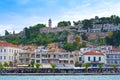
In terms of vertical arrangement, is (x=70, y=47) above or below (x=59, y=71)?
above

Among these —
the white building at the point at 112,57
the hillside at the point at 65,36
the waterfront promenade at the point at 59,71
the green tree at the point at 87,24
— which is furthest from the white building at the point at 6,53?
the green tree at the point at 87,24

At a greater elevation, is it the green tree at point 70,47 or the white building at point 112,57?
the green tree at point 70,47

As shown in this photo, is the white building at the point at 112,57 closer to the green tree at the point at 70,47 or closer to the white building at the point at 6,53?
the green tree at the point at 70,47

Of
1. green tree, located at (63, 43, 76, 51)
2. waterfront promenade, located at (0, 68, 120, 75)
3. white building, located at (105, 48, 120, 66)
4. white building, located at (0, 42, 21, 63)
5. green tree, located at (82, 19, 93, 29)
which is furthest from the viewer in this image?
green tree, located at (82, 19, 93, 29)

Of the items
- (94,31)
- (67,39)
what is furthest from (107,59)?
(94,31)

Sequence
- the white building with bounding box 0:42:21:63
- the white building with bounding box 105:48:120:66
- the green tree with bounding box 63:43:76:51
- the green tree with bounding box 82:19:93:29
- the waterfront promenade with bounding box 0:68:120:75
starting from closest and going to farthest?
1. the waterfront promenade with bounding box 0:68:120:75
2. the white building with bounding box 0:42:21:63
3. the white building with bounding box 105:48:120:66
4. the green tree with bounding box 63:43:76:51
5. the green tree with bounding box 82:19:93:29

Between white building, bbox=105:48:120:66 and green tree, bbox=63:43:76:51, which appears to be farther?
green tree, bbox=63:43:76:51

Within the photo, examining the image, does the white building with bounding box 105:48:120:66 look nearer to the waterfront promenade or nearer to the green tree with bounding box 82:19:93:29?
the waterfront promenade

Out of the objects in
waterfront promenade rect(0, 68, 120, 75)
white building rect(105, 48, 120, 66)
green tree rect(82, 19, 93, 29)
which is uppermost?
green tree rect(82, 19, 93, 29)

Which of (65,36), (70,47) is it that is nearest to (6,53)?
(70,47)

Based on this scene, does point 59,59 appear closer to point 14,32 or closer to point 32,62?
point 32,62

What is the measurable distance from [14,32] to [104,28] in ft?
109

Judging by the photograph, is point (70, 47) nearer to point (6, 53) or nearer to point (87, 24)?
point (6, 53)

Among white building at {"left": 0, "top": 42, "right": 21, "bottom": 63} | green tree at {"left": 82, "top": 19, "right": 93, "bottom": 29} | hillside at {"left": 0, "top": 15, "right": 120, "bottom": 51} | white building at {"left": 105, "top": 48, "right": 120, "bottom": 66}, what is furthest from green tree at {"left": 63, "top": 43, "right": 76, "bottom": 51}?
green tree at {"left": 82, "top": 19, "right": 93, "bottom": 29}
